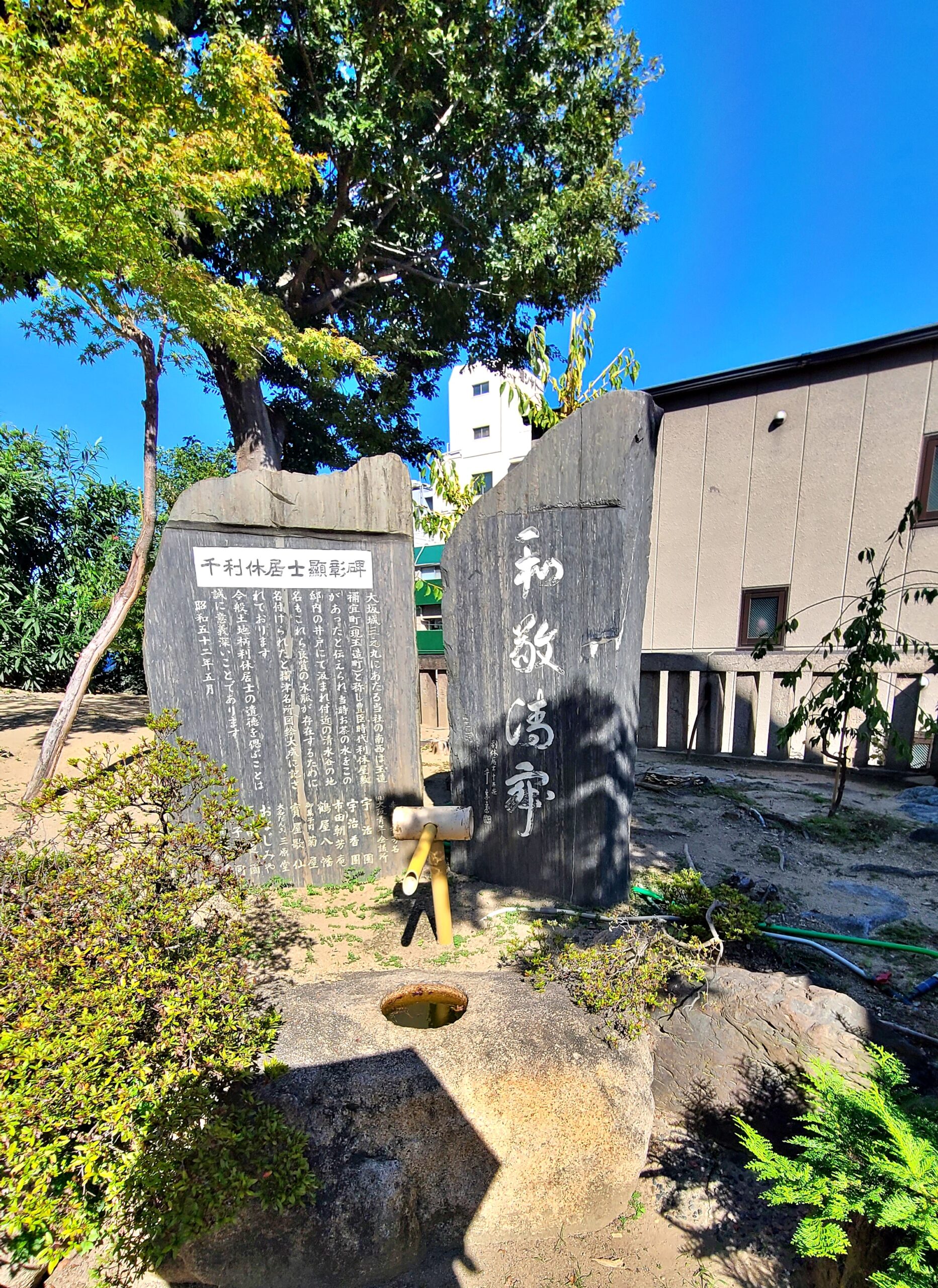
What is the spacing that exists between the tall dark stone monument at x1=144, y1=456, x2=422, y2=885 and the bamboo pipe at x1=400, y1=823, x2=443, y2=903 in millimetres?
1028

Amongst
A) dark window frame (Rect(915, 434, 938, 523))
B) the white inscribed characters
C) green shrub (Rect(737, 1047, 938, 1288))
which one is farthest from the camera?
dark window frame (Rect(915, 434, 938, 523))

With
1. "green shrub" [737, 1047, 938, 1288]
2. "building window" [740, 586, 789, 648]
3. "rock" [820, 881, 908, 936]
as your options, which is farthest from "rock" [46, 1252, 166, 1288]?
"building window" [740, 586, 789, 648]

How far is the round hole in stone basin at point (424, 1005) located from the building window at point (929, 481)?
815 centimetres

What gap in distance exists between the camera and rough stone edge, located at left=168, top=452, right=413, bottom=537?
333 centimetres

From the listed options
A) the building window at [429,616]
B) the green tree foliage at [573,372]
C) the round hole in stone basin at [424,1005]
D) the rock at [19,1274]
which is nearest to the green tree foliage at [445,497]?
the green tree foliage at [573,372]

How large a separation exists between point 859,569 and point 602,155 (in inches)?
324

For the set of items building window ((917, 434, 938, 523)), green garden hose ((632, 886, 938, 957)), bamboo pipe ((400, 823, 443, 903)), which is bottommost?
green garden hose ((632, 886, 938, 957))

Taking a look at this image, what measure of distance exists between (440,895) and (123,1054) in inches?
58.9

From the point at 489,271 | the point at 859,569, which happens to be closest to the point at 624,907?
the point at 859,569

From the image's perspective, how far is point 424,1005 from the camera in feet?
7.58

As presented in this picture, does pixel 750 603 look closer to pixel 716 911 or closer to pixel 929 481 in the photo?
pixel 929 481

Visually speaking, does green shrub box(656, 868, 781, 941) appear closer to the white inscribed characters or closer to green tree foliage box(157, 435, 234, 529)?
the white inscribed characters

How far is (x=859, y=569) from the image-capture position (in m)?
7.44

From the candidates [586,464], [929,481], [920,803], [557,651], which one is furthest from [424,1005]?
[929,481]
